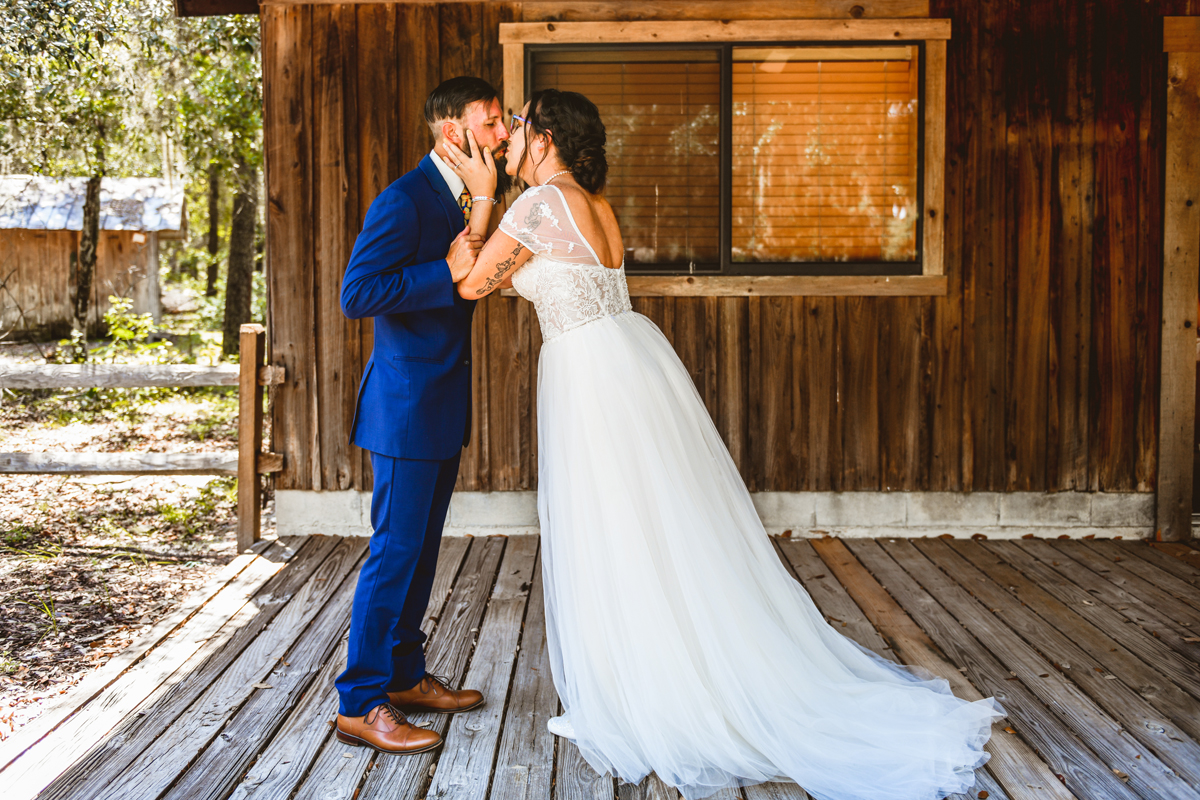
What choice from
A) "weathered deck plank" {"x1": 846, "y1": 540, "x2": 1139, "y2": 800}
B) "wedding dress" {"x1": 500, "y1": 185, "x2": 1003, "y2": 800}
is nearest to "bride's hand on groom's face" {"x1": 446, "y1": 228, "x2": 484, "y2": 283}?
"wedding dress" {"x1": 500, "y1": 185, "x2": 1003, "y2": 800}

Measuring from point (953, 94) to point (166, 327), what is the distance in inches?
519

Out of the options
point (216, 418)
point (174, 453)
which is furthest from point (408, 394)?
point (216, 418)

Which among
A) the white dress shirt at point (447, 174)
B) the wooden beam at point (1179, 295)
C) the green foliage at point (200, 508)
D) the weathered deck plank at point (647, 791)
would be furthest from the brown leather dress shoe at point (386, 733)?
the wooden beam at point (1179, 295)

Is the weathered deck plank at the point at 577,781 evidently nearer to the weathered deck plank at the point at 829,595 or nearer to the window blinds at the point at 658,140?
the weathered deck plank at the point at 829,595

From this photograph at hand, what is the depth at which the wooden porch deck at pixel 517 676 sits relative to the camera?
2311 millimetres

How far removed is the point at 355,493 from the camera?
15.6 feet

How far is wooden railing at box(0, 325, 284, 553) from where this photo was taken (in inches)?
175

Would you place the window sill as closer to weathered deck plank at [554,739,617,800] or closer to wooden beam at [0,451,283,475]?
wooden beam at [0,451,283,475]

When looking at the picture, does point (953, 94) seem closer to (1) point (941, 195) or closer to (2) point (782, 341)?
(1) point (941, 195)

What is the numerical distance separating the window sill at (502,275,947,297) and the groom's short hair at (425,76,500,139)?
7.18 ft

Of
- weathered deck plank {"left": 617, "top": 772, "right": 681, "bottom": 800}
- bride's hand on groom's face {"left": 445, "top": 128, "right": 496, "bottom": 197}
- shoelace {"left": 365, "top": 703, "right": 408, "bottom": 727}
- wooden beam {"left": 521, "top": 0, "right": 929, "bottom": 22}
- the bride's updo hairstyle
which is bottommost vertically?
weathered deck plank {"left": 617, "top": 772, "right": 681, "bottom": 800}

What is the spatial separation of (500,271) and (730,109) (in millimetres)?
2611

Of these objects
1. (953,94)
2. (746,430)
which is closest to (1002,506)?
(746,430)

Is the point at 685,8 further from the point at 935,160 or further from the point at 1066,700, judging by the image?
the point at 1066,700
